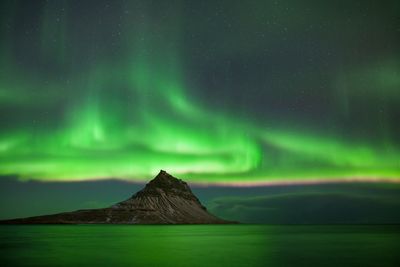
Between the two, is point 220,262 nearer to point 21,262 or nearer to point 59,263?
point 59,263

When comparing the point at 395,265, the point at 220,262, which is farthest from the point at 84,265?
the point at 395,265

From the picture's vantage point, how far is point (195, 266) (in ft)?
212

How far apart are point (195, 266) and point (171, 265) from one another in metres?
4.01

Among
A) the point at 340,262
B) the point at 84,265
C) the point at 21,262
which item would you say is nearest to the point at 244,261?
the point at 340,262

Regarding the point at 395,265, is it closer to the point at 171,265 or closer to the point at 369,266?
the point at 369,266

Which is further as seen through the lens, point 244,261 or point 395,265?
point 244,261

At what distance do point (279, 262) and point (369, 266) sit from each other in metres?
13.7

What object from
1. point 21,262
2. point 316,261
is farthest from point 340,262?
point 21,262

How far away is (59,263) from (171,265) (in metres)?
18.1

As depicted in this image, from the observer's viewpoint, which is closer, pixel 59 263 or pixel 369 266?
pixel 369 266

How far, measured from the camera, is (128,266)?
62.7 metres

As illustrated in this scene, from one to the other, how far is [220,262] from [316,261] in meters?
15.4

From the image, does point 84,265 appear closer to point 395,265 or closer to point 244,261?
point 244,261

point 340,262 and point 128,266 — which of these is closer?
point 128,266
